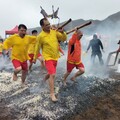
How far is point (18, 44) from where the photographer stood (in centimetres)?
943

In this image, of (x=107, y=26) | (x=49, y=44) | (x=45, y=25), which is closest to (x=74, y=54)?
(x=49, y=44)

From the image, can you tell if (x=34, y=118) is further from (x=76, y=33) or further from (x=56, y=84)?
(x=76, y=33)

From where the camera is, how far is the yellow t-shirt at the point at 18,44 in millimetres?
9398

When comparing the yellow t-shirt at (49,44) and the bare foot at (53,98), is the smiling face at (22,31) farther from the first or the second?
the bare foot at (53,98)

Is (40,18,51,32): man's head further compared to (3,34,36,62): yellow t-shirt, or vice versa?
(3,34,36,62): yellow t-shirt

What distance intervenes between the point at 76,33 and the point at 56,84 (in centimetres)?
153

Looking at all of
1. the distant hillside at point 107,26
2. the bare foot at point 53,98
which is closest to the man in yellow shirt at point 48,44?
the bare foot at point 53,98

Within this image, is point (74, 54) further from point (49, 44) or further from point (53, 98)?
point (53, 98)

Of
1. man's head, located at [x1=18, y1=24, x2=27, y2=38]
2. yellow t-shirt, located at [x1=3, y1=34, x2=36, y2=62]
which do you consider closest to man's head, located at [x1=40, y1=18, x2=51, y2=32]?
man's head, located at [x1=18, y1=24, x2=27, y2=38]

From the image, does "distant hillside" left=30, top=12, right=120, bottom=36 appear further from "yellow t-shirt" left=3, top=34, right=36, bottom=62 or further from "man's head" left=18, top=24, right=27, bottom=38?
"man's head" left=18, top=24, right=27, bottom=38

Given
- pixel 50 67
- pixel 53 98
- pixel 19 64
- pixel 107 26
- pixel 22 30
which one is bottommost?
pixel 107 26

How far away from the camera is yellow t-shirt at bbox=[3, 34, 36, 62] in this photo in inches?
370

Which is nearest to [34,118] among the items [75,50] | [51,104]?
[51,104]

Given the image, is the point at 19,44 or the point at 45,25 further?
the point at 19,44
